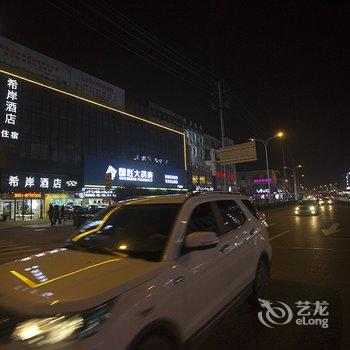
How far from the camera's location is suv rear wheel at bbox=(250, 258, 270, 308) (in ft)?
17.4

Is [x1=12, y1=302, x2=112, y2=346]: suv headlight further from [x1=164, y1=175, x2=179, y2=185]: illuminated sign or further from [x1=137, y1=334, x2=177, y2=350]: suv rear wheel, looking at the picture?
[x1=164, y1=175, x2=179, y2=185]: illuminated sign

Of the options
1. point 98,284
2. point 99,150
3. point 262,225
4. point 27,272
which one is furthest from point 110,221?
point 99,150

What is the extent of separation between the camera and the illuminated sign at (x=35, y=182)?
39.5m

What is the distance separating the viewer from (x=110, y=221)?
4645 millimetres

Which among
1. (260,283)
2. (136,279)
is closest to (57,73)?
(260,283)

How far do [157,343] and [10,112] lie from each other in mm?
43378

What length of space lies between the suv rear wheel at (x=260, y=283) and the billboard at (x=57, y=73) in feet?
146

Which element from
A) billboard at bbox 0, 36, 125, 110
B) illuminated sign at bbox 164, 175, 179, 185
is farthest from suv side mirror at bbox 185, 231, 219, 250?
illuminated sign at bbox 164, 175, 179, 185

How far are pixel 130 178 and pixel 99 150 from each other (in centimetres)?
689

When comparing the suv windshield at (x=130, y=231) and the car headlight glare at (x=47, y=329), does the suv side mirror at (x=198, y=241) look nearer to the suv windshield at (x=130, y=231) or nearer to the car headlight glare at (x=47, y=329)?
the suv windshield at (x=130, y=231)

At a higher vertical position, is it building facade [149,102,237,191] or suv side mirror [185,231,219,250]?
building facade [149,102,237,191]

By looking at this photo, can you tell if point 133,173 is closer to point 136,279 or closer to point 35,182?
point 35,182

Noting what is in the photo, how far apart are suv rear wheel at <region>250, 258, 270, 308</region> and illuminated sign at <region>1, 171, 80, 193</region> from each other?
39.1 meters

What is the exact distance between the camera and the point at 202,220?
4.41m
